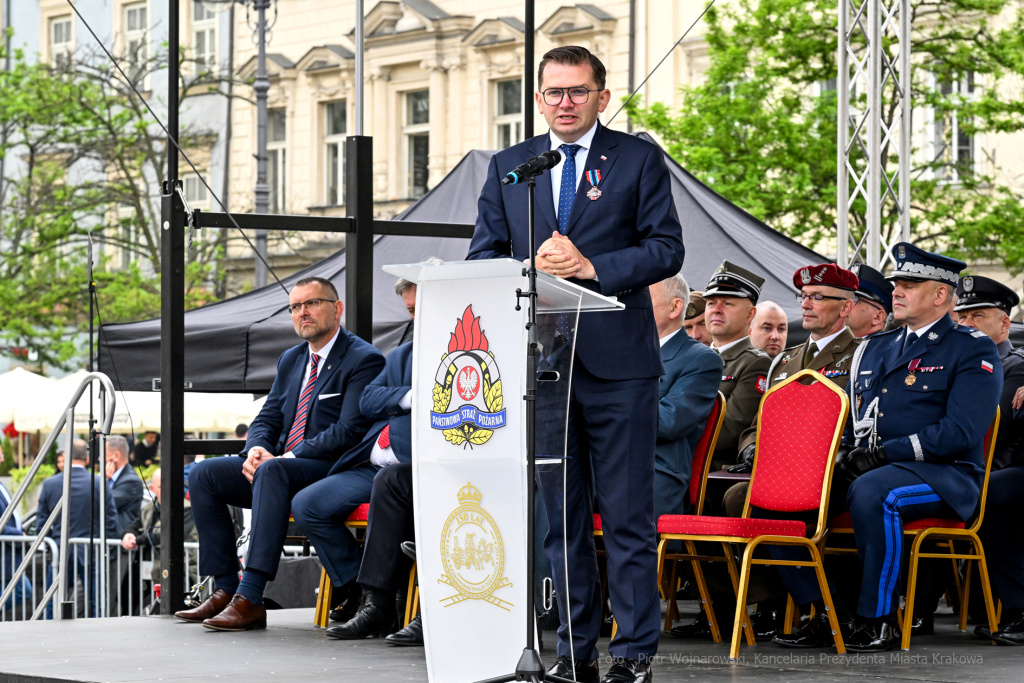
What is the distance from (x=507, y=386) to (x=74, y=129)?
28.1 metres

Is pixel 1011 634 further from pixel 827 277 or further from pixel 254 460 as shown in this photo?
pixel 254 460

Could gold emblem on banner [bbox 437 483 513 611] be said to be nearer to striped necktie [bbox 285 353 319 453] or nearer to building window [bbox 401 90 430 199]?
striped necktie [bbox 285 353 319 453]

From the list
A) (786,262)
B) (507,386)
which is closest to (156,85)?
(786,262)

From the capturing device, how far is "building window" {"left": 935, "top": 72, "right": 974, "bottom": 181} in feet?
73.9

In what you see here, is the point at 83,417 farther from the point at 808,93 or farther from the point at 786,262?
the point at 808,93

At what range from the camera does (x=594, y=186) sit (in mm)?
4719

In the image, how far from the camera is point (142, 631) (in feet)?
21.8

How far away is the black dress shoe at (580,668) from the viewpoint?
4.60m

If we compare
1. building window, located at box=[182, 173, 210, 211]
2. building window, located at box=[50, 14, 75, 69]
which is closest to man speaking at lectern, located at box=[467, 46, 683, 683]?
building window, located at box=[182, 173, 210, 211]

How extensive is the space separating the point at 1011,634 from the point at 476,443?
2.84 meters

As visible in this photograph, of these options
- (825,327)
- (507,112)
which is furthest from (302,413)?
(507,112)

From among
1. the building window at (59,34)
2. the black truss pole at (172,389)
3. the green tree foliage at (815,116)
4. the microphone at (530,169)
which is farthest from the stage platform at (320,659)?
the building window at (59,34)

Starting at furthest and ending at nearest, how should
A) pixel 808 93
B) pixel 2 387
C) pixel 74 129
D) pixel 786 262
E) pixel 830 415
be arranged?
pixel 74 129, pixel 808 93, pixel 2 387, pixel 786 262, pixel 830 415

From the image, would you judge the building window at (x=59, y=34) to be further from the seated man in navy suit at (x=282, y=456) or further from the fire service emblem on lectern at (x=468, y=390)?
the fire service emblem on lectern at (x=468, y=390)
